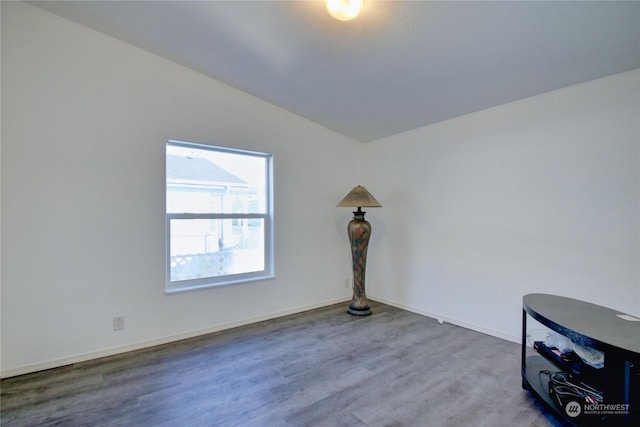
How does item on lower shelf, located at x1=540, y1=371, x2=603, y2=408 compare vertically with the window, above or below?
below

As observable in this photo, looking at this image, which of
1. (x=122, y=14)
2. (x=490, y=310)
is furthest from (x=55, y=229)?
(x=490, y=310)

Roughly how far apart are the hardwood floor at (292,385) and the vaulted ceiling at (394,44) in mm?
2298

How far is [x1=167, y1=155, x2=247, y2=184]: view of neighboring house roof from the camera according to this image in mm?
2979

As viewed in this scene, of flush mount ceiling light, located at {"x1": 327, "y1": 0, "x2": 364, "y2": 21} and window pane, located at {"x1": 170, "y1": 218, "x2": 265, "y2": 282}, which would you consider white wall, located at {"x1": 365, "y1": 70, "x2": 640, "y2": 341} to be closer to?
window pane, located at {"x1": 170, "y1": 218, "x2": 265, "y2": 282}

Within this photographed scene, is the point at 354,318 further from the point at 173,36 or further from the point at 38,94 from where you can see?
the point at 38,94

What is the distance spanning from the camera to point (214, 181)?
3234 mm

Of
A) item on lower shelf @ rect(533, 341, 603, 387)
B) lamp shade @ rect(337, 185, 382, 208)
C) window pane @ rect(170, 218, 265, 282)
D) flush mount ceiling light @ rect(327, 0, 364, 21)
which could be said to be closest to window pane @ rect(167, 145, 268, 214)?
window pane @ rect(170, 218, 265, 282)

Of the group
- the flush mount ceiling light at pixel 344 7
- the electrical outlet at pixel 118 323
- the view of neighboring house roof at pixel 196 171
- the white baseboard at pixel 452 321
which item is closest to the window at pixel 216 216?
the view of neighboring house roof at pixel 196 171

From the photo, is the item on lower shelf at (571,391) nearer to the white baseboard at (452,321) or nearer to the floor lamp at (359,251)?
the white baseboard at (452,321)

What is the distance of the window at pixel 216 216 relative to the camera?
118 inches

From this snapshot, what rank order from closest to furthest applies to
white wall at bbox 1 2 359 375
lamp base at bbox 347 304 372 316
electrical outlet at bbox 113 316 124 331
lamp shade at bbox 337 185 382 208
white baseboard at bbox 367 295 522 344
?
white wall at bbox 1 2 359 375 → electrical outlet at bbox 113 316 124 331 → white baseboard at bbox 367 295 522 344 → lamp shade at bbox 337 185 382 208 → lamp base at bbox 347 304 372 316

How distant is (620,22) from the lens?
5.81 ft

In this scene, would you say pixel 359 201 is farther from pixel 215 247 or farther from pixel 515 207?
pixel 215 247

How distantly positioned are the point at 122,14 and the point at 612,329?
3.74m
